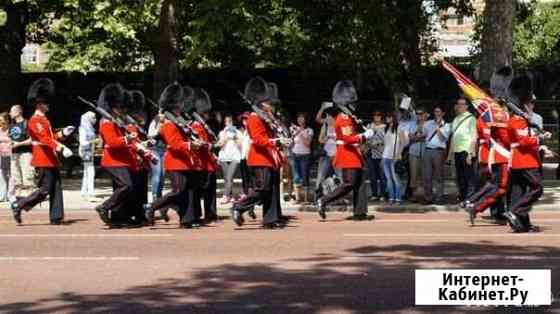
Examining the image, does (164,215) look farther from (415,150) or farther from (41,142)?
(415,150)

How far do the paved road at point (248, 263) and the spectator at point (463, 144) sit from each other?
6.39ft

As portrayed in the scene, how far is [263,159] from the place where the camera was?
13820 mm

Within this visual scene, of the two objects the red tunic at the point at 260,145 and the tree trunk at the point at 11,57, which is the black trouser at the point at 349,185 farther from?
the tree trunk at the point at 11,57

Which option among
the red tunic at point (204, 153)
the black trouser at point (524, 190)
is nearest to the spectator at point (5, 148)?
the red tunic at point (204, 153)

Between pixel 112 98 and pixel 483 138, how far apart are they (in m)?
5.16

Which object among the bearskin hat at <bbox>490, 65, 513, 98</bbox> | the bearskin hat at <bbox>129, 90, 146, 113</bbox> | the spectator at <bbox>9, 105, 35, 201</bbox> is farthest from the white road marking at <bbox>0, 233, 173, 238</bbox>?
the bearskin hat at <bbox>490, 65, 513, 98</bbox>

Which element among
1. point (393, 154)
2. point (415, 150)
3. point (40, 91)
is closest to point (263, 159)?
point (40, 91)

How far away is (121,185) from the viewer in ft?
45.7

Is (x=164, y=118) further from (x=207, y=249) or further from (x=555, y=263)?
(x=555, y=263)

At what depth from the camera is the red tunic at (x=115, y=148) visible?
13852 millimetres

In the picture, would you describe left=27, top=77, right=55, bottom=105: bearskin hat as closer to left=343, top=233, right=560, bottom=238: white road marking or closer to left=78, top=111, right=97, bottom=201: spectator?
left=78, top=111, right=97, bottom=201: spectator

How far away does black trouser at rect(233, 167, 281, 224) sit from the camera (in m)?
13.8

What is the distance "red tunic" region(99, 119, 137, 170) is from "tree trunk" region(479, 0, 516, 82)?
28.1 ft

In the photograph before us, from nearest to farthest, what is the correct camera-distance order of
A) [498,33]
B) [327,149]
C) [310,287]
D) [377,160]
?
1. [310,287]
2. [327,149]
3. [377,160]
4. [498,33]
